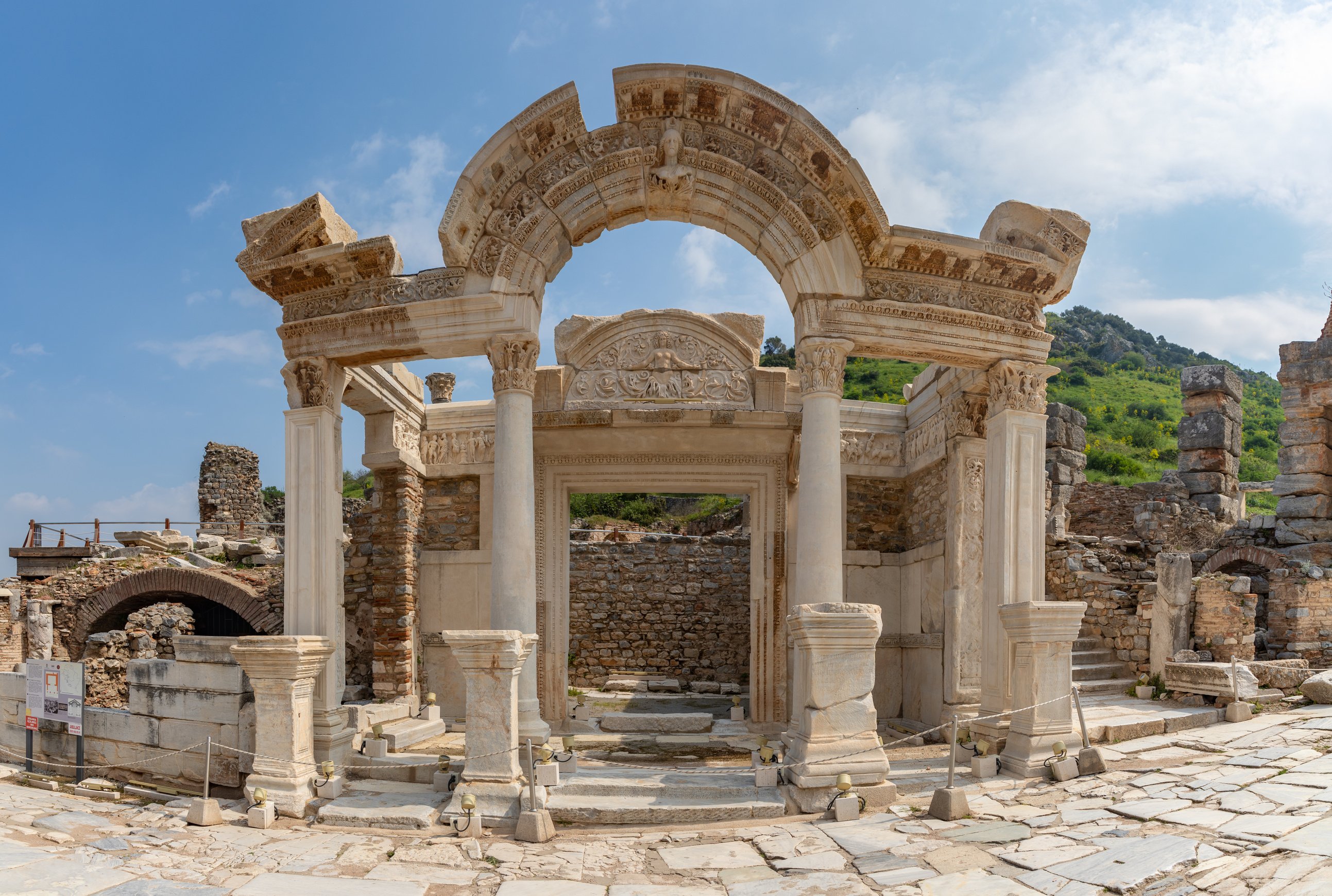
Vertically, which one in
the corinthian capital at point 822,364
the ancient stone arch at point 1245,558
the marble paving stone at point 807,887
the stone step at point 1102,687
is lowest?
the stone step at point 1102,687

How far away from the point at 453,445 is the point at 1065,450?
43.4 ft

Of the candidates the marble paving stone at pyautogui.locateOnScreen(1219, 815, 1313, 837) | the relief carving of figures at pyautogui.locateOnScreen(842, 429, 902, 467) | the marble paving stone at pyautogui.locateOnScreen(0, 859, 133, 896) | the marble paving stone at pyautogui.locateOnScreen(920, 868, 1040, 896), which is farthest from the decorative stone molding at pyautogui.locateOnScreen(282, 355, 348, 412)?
the marble paving stone at pyautogui.locateOnScreen(1219, 815, 1313, 837)

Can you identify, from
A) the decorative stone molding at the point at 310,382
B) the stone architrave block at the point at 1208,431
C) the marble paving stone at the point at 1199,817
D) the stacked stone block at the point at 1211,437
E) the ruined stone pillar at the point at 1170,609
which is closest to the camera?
the marble paving stone at the point at 1199,817

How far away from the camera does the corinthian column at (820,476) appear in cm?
766

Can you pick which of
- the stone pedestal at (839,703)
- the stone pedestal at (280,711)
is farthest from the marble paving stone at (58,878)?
the stone pedestal at (839,703)

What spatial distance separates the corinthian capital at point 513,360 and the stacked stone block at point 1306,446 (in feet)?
43.1

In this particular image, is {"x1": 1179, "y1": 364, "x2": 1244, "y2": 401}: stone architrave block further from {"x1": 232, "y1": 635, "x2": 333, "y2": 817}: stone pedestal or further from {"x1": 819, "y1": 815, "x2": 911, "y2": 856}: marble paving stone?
{"x1": 232, "y1": 635, "x2": 333, "y2": 817}: stone pedestal

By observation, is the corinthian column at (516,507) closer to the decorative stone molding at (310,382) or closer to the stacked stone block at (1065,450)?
the decorative stone molding at (310,382)

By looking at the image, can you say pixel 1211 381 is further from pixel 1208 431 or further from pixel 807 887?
pixel 807 887

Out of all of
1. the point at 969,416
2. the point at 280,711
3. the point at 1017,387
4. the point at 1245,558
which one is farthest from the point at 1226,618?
the point at 280,711

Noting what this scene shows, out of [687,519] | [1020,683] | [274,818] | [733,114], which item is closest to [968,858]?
[1020,683]

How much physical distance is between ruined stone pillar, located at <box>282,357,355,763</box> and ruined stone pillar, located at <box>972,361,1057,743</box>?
597 cm

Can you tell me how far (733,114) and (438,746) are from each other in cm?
663

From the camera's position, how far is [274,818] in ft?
22.3
